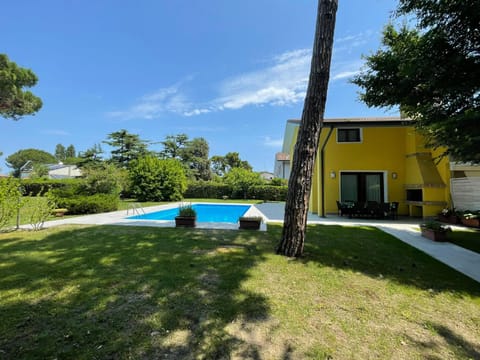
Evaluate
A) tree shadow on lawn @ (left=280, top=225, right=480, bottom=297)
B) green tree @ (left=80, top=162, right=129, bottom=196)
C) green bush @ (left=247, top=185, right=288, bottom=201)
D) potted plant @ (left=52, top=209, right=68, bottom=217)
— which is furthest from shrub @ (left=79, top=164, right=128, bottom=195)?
tree shadow on lawn @ (left=280, top=225, right=480, bottom=297)

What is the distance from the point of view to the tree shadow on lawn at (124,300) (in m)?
2.11

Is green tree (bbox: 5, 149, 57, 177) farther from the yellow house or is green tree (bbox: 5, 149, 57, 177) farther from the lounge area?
the lounge area

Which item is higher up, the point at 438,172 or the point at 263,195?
the point at 438,172

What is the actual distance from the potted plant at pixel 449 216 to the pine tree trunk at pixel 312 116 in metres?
8.98

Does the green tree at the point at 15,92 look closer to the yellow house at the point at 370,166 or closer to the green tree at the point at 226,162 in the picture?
the yellow house at the point at 370,166

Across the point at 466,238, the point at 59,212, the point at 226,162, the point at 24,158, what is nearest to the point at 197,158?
the point at 226,162

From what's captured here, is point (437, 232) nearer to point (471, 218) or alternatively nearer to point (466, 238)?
point (466, 238)

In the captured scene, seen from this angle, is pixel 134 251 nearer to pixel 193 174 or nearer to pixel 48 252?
pixel 48 252

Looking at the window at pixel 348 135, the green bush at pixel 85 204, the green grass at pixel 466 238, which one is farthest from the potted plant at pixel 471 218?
the green bush at pixel 85 204

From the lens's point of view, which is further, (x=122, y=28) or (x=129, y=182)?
(x=129, y=182)

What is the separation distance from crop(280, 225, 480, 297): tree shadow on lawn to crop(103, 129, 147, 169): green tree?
3041cm

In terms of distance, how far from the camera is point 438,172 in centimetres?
1055

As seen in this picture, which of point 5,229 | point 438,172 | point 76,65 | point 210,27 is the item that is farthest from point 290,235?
point 76,65

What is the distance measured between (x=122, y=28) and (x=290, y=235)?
12.7 meters
